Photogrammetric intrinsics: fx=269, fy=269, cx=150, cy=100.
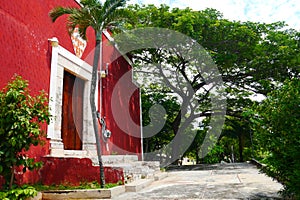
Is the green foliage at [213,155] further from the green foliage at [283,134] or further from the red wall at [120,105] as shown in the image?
the green foliage at [283,134]

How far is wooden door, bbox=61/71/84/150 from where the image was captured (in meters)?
7.93

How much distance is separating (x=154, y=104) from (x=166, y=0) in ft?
23.9

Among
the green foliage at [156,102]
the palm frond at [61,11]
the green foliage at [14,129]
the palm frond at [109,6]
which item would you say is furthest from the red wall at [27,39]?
the green foliage at [156,102]

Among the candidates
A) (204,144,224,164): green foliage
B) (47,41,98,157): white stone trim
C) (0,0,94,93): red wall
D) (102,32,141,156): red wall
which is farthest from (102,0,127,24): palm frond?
(204,144,224,164): green foliage

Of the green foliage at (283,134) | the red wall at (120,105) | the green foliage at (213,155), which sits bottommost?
the green foliage at (213,155)

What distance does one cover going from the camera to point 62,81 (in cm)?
737

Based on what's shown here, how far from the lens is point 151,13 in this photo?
13.1m

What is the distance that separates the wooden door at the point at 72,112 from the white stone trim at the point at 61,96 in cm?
14

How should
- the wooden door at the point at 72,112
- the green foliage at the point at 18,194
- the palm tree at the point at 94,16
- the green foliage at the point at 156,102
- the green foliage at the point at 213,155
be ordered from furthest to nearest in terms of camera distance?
the green foliage at the point at 213,155
the green foliage at the point at 156,102
the wooden door at the point at 72,112
the palm tree at the point at 94,16
the green foliage at the point at 18,194

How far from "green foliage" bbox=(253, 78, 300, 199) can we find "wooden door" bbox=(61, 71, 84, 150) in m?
5.47

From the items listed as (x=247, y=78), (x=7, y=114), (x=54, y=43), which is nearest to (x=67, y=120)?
(x=54, y=43)

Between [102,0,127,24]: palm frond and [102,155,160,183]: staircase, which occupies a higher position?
[102,0,127,24]: palm frond

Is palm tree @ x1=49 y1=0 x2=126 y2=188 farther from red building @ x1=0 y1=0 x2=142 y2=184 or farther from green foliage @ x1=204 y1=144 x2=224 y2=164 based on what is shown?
green foliage @ x1=204 y1=144 x2=224 y2=164

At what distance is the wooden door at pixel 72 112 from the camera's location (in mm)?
7934
